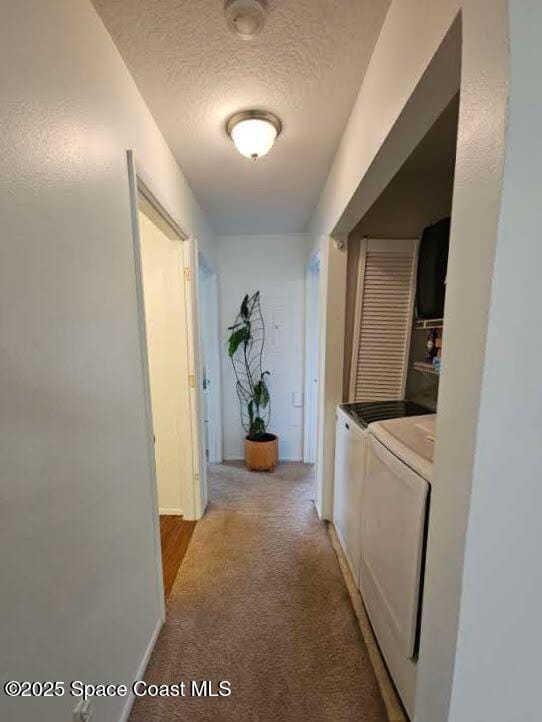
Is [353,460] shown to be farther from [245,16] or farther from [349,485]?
[245,16]

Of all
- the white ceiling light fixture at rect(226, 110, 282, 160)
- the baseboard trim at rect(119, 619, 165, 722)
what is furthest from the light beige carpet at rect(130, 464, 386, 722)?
the white ceiling light fixture at rect(226, 110, 282, 160)

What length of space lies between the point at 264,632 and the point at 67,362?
1.52 metres

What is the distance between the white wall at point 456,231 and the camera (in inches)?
20.2

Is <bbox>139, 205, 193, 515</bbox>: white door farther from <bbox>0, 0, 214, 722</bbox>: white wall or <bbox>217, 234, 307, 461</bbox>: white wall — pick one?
<bbox>217, 234, 307, 461</bbox>: white wall

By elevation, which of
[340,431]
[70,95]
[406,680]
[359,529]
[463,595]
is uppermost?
[70,95]

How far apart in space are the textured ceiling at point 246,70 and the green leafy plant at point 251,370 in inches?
55.9

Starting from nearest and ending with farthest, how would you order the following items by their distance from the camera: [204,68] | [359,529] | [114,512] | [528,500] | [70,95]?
[528,500] → [70,95] → [114,512] → [204,68] → [359,529]

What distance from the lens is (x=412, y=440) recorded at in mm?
1171

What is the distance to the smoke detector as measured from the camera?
2.94 ft

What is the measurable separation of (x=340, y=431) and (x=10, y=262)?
180 cm

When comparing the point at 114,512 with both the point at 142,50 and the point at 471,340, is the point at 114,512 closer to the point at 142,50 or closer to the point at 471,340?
the point at 471,340

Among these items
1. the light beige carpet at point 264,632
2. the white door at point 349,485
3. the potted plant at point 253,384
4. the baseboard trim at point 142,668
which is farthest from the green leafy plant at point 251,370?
the baseboard trim at point 142,668

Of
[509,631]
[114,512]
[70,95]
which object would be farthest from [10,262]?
[509,631]

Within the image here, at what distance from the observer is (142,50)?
1084mm
